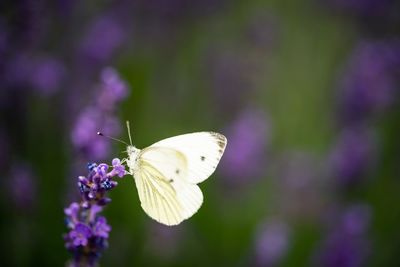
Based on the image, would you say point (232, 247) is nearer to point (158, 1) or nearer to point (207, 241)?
point (207, 241)

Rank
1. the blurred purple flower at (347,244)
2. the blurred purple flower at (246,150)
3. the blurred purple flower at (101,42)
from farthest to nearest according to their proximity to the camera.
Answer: the blurred purple flower at (101,42)
the blurred purple flower at (246,150)
the blurred purple flower at (347,244)

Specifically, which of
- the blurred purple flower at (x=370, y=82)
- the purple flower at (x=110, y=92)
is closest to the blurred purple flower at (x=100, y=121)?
the purple flower at (x=110, y=92)

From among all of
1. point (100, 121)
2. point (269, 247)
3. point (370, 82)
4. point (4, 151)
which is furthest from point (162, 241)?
point (370, 82)

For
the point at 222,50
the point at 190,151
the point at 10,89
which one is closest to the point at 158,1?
the point at 222,50

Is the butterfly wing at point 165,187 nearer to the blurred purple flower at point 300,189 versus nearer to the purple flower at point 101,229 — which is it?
the purple flower at point 101,229

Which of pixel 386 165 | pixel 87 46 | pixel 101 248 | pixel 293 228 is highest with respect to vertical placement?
pixel 87 46

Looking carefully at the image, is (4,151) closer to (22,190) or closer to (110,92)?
(22,190)
